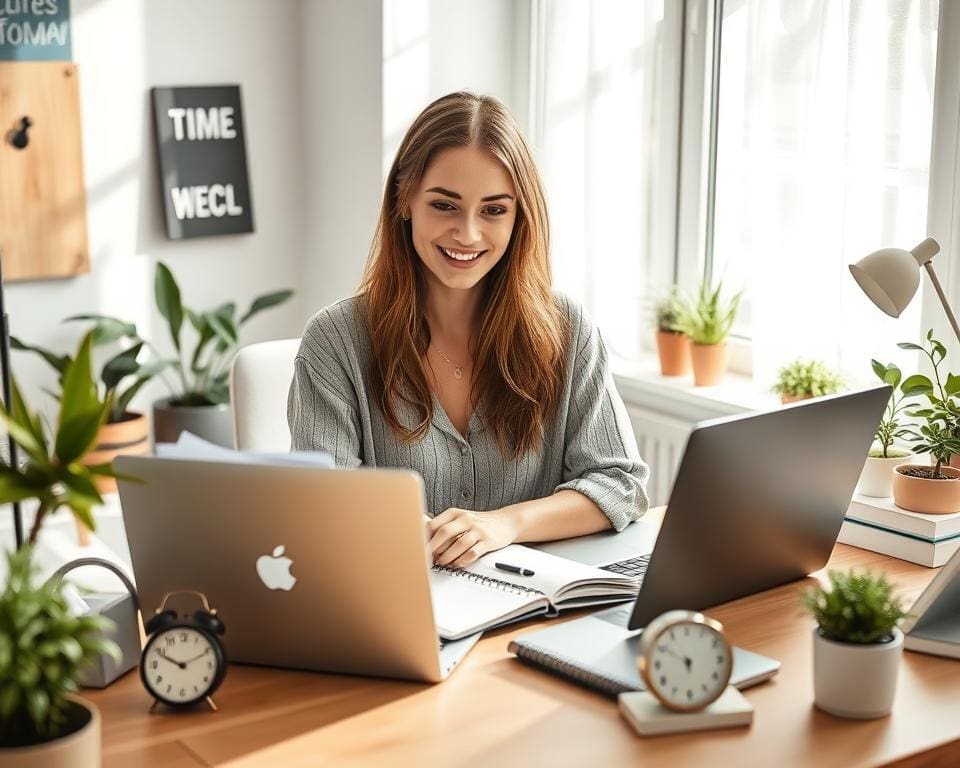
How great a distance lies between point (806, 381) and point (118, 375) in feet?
5.86

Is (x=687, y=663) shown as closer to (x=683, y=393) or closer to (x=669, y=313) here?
(x=683, y=393)

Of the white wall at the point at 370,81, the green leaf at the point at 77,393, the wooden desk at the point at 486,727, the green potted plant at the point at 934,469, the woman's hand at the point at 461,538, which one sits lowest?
the wooden desk at the point at 486,727

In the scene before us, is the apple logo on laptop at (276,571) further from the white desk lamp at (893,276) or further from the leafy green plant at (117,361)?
the leafy green plant at (117,361)

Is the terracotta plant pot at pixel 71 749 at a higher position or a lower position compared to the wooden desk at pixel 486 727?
higher

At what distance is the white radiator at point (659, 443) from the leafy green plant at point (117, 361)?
128 cm

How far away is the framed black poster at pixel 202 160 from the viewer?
138 inches

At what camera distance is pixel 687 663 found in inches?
51.7

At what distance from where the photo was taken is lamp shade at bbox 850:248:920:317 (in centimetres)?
175

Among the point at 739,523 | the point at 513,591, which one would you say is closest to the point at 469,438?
the point at 513,591

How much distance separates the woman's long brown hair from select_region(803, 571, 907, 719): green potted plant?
0.80m

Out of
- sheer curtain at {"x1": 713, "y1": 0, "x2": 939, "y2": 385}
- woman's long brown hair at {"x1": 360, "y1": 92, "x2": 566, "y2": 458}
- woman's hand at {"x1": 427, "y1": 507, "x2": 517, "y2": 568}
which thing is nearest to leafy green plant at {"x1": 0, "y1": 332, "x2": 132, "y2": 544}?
woman's hand at {"x1": 427, "y1": 507, "x2": 517, "y2": 568}

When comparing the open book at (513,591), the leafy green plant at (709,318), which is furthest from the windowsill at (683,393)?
the open book at (513,591)

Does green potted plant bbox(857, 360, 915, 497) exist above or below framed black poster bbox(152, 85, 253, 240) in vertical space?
below

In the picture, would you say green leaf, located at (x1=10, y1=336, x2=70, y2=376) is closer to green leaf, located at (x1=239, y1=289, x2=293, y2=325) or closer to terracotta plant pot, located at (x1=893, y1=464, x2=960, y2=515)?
green leaf, located at (x1=239, y1=289, x2=293, y2=325)
